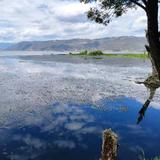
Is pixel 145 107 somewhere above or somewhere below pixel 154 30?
below

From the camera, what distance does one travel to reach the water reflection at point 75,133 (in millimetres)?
20891

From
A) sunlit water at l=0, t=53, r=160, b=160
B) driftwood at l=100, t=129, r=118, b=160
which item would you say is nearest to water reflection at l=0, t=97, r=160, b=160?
sunlit water at l=0, t=53, r=160, b=160

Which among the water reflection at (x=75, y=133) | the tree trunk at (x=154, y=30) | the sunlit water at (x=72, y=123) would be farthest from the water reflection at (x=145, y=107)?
the tree trunk at (x=154, y=30)

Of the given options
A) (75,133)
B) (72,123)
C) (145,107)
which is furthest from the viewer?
(145,107)

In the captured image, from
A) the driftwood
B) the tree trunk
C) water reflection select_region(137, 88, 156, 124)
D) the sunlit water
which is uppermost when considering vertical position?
the tree trunk

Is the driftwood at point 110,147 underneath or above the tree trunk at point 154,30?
underneath

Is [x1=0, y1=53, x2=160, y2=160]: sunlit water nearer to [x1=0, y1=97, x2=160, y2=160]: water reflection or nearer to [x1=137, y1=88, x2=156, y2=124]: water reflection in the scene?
[x1=0, y1=97, x2=160, y2=160]: water reflection

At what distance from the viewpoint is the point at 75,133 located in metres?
25.3

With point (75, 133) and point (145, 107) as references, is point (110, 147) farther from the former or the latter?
point (145, 107)

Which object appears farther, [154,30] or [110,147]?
[154,30]

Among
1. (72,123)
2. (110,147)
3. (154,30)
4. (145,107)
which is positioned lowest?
(145,107)

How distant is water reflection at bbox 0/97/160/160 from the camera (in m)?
20.9

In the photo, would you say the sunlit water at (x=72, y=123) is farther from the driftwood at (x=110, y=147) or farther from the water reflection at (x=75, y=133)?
the driftwood at (x=110, y=147)

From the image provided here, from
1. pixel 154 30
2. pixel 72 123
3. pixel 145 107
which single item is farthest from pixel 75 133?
pixel 145 107
